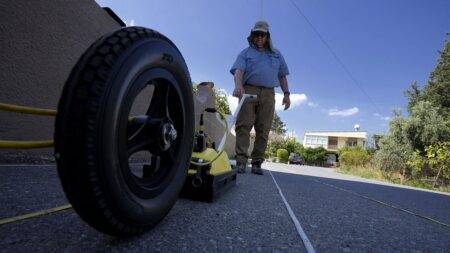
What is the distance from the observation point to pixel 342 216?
2191 mm

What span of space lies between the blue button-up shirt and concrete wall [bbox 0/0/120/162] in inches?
85.3

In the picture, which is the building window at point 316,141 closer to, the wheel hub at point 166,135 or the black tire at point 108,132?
the wheel hub at point 166,135

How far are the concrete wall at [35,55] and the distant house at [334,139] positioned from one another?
261 feet

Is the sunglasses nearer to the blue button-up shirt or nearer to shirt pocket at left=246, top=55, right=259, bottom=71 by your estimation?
the blue button-up shirt

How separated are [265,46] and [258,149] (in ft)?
5.05

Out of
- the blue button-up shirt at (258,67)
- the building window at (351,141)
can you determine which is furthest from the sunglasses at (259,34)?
the building window at (351,141)

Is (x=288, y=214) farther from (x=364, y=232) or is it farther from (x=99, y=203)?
(x=99, y=203)

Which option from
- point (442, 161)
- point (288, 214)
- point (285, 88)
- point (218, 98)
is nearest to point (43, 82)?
point (288, 214)

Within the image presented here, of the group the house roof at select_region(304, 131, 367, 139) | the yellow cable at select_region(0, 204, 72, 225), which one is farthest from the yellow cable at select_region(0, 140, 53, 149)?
the house roof at select_region(304, 131, 367, 139)

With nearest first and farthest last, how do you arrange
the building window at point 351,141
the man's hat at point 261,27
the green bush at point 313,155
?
the man's hat at point 261,27 < the green bush at point 313,155 < the building window at point 351,141

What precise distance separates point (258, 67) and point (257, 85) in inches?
→ 10.2

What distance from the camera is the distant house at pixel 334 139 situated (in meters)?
80.1

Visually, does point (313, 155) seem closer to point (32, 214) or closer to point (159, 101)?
point (159, 101)

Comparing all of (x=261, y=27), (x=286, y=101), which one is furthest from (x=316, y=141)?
(x=261, y=27)
